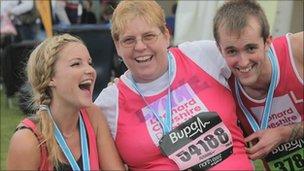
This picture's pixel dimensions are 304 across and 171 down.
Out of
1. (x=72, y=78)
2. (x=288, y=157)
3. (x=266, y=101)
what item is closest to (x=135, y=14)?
(x=72, y=78)

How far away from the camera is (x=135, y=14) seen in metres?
2.75

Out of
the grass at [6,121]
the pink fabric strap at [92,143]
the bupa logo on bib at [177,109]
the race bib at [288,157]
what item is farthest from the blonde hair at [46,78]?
the grass at [6,121]

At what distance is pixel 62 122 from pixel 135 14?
62 cm

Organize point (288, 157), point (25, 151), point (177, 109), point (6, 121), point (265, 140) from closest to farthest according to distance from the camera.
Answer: point (25, 151)
point (177, 109)
point (265, 140)
point (288, 157)
point (6, 121)

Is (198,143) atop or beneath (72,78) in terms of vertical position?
beneath

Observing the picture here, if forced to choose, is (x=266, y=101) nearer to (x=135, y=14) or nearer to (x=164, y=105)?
(x=164, y=105)

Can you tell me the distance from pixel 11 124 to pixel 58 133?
542cm

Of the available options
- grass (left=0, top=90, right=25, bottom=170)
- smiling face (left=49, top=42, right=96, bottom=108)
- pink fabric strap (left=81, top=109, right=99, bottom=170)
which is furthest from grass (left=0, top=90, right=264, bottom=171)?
smiling face (left=49, top=42, right=96, bottom=108)

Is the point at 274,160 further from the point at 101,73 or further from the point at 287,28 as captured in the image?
the point at 101,73

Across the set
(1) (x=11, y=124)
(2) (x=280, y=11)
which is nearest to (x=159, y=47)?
(2) (x=280, y=11)

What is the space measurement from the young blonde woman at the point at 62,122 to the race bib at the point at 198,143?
0.29 metres

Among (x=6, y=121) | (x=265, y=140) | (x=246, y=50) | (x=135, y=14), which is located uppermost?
(x=135, y=14)

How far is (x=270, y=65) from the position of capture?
2852mm

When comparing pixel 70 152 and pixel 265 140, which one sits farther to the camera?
pixel 265 140
